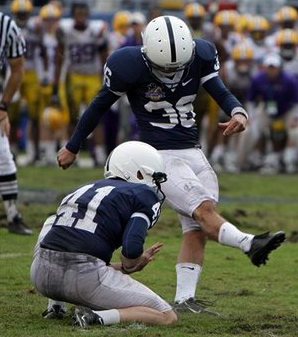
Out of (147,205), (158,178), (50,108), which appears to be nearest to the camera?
(147,205)

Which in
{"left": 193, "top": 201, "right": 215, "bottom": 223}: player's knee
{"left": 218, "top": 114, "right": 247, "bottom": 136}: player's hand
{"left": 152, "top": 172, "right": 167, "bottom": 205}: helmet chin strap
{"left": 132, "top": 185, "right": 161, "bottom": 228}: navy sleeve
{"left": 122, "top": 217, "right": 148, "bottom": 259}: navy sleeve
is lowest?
{"left": 193, "top": 201, "right": 215, "bottom": 223}: player's knee

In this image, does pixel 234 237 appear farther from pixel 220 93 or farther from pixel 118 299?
pixel 220 93

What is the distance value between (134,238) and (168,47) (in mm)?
1271

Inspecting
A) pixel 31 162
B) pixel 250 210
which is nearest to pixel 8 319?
pixel 250 210

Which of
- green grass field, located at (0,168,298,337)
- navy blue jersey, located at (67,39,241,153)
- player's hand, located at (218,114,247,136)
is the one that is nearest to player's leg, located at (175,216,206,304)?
green grass field, located at (0,168,298,337)

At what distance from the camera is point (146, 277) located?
762cm

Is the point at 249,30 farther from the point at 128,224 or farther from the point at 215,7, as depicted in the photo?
the point at 128,224

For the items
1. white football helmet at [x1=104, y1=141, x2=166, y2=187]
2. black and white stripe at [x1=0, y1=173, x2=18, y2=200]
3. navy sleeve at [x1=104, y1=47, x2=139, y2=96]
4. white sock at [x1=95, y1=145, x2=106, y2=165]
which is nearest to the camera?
white football helmet at [x1=104, y1=141, x2=166, y2=187]

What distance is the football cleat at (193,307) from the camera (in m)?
6.48

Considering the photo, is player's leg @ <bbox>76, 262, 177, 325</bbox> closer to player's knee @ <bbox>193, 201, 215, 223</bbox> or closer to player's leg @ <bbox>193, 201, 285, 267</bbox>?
player's leg @ <bbox>193, 201, 285, 267</bbox>

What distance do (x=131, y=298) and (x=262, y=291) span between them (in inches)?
64.4

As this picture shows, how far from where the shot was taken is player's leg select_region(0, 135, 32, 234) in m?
8.91

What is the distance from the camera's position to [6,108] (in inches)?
359

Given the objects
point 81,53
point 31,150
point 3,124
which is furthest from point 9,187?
point 31,150
